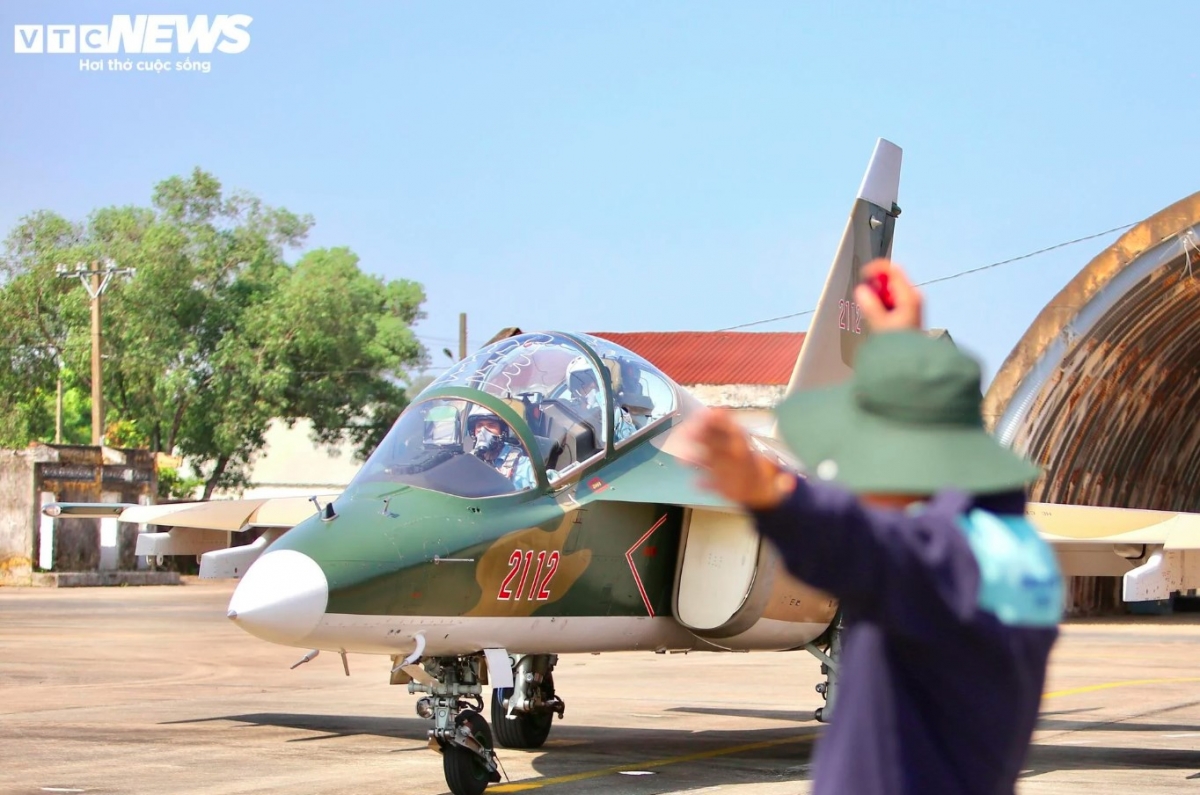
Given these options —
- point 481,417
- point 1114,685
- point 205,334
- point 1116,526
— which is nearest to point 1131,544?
point 1116,526

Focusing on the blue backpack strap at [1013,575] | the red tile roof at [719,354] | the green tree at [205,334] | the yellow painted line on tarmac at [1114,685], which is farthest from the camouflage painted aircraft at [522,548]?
the green tree at [205,334]

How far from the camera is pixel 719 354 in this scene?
55.4 meters

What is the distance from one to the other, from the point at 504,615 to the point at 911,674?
22.5ft

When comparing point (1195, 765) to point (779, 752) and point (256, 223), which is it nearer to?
point (779, 752)

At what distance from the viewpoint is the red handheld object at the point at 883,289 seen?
245 centimetres

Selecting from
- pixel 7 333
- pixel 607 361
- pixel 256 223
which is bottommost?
pixel 607 361

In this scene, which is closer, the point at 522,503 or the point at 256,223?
the point at 522,503

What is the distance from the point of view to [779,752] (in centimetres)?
1202

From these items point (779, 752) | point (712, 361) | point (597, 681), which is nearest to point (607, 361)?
point (779, 752)

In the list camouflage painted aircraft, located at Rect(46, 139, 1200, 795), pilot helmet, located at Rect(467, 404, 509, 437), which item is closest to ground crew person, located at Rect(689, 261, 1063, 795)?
camouflage painted aircraft, located at Rect(46, 139, 1200, 795)

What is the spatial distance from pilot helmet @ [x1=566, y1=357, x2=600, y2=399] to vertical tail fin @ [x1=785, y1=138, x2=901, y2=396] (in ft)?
10.4

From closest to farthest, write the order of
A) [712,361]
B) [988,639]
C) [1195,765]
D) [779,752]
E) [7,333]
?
[988,639]
[1195,765]
[779,752]
[712,361]
[7,333]

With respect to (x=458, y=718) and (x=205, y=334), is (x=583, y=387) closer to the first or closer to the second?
(x=458, y=718)

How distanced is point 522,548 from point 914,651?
6920mm
